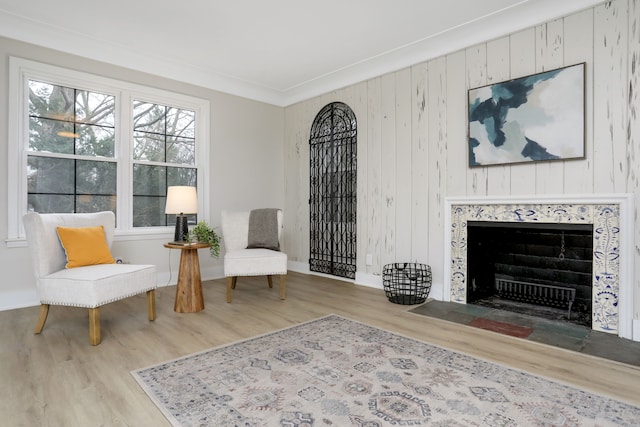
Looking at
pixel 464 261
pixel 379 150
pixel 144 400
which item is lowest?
pixel 144 400

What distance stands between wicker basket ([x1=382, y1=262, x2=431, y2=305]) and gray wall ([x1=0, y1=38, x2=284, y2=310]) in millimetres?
2238

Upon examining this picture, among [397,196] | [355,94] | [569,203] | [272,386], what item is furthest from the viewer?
[355,94]

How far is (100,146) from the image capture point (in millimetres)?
3791

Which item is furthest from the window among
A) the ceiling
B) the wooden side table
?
the wooden side table

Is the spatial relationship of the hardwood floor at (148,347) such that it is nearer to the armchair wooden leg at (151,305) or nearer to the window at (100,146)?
the armchair wooden leg at (151,305)

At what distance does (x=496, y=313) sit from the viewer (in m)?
3.10

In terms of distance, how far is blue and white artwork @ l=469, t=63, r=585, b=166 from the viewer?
9.02 ft

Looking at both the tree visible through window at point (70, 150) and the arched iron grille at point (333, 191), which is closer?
the tree visible through window at point (70, 150)

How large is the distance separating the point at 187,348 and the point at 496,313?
2.51 metres

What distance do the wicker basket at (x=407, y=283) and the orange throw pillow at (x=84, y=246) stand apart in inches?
101

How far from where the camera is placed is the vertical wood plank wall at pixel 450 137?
2588 millimetres

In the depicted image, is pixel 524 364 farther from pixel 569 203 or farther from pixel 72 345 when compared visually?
pixel 72 345

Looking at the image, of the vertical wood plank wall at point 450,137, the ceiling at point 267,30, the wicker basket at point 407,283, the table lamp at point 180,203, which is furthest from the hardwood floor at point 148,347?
the ceiling at point 267,30

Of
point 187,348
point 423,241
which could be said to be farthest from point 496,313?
point 187,348
